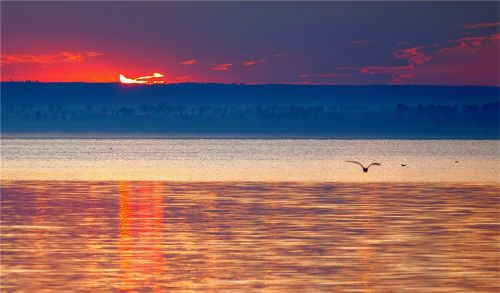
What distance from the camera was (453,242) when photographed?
25.0m

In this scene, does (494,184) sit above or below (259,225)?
above

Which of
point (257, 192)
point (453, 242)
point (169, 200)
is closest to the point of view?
point (453, 242)

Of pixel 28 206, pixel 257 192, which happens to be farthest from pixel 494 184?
pixel 28 206

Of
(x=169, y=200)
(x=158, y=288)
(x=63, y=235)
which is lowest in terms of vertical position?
(x=158, y=288)

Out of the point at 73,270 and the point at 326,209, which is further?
the point at 326,209

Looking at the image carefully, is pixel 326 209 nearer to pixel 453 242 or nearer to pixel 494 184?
pixel 453 242

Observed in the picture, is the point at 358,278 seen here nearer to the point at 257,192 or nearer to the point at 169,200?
the point at 169,200

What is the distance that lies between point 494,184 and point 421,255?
3213 centimetres

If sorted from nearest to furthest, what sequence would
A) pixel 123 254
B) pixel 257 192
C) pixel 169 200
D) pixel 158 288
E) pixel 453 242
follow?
1. pixel 158 288
2. pixel 123 254
3. pixel 453 242
4. pixel 169 200
5. pixel 257 192

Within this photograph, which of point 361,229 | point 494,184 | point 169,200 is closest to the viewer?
point 361,229

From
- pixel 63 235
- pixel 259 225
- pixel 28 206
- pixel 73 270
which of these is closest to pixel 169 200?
pixel 28 206

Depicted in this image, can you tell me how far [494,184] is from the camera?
53531 millimetres

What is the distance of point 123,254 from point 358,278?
5702 mm

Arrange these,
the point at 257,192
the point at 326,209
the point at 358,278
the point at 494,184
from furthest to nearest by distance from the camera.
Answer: the point at 494,184, the point at 257,192, the point at 326,209, the point at 358,278
